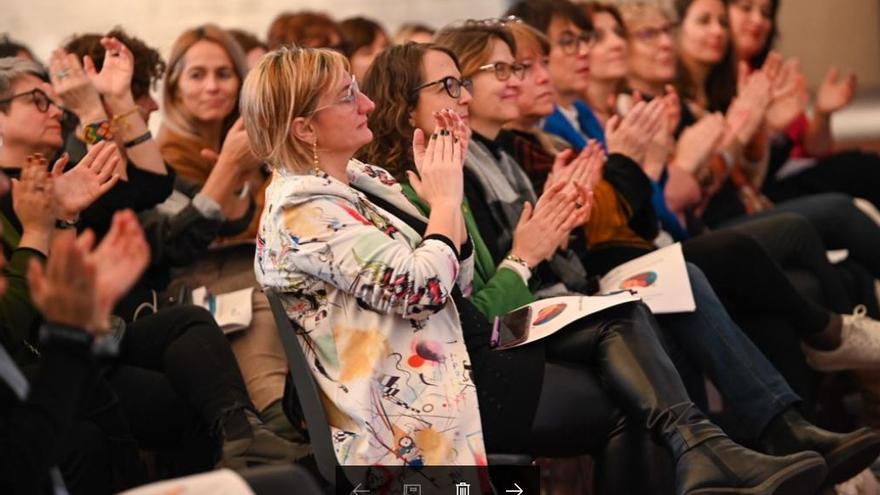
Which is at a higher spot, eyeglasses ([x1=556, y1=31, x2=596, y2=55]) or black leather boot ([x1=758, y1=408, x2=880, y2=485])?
eyeglasses ([x1=556, y1=31, x2=596, y2=55])

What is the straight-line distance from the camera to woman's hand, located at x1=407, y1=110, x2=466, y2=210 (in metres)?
3.42

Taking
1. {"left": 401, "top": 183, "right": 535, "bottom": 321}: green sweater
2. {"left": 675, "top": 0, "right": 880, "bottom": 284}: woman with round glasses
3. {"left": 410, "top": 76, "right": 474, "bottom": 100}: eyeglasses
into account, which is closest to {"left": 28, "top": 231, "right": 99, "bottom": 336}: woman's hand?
{"left": 401, "top": 183, "right": 535, "bottom": 321}: green sweater

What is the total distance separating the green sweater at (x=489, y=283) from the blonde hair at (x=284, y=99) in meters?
0.46

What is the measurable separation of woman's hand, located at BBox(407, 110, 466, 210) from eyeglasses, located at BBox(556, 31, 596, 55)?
1.82 meters

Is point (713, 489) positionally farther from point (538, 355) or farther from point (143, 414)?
point (143, 414)

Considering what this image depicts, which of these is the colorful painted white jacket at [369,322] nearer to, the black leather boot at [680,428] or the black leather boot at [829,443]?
the black leather boot at [680,428]

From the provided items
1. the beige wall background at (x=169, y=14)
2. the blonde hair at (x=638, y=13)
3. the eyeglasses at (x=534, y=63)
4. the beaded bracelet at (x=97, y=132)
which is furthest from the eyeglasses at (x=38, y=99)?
the beige wall background at (x=169, y=14)

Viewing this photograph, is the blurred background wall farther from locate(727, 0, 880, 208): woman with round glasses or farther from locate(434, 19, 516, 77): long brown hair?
locate(434, 19, 516, 77): long brown hair

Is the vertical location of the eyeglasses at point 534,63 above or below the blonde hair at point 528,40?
below

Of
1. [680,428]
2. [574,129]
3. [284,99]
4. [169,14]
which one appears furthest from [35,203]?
[169,14]

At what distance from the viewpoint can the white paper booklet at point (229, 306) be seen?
4.06 m

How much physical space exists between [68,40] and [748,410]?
2.23 metres

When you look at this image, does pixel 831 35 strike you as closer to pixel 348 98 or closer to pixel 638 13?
pixel 638 13

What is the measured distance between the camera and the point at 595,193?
4516mm
